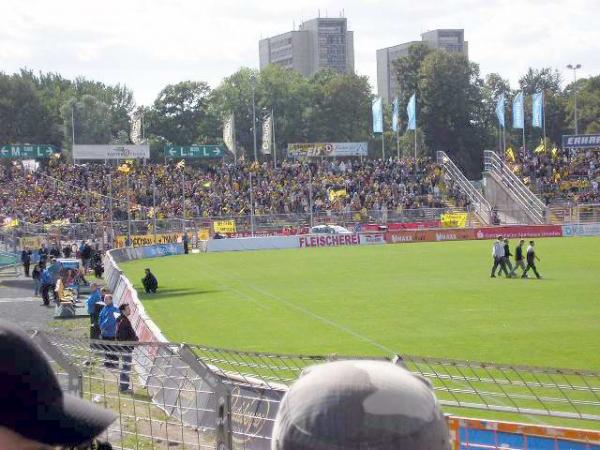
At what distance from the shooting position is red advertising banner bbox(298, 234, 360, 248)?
62.0 m

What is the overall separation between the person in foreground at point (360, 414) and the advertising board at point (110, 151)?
80558mm

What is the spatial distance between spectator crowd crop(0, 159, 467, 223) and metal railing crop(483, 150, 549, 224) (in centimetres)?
382

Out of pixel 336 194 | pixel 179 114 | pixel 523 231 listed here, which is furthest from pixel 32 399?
pixel 179 114

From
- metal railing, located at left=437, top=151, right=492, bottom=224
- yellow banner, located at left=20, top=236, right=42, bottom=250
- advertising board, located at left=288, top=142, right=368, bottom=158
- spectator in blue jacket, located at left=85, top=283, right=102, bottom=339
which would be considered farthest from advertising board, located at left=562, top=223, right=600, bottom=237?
spectator in blue jacket, located at left=85, top=283, right=102, bottom=339

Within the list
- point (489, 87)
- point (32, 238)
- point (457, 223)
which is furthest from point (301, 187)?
point (489, 87)

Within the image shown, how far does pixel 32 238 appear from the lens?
53312 millimetres

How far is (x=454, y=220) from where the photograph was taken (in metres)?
71.6

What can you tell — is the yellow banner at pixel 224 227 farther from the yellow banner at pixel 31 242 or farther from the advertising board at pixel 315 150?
the advertising board at pixel 315 150

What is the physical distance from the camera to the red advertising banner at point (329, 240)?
6202cm

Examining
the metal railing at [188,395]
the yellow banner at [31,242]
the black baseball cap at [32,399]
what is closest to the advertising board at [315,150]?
the yellow banner at [31,242]

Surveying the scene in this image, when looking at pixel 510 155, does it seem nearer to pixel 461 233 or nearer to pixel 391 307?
pixel 461 233

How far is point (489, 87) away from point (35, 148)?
255 ft

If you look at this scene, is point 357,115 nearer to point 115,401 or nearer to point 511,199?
point 511,199

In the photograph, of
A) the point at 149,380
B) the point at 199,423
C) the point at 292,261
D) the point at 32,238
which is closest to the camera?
the point at 199,423
